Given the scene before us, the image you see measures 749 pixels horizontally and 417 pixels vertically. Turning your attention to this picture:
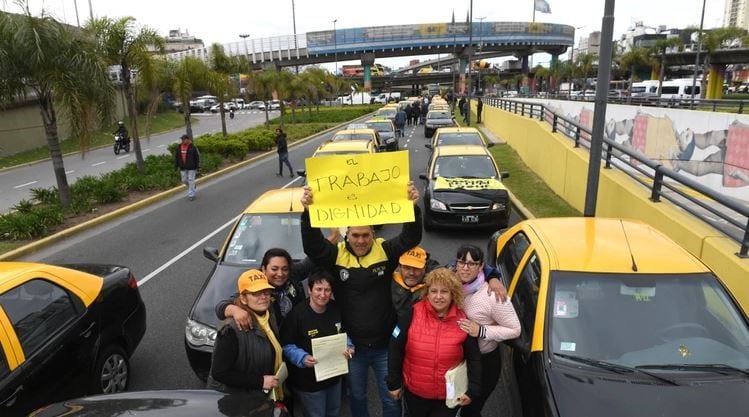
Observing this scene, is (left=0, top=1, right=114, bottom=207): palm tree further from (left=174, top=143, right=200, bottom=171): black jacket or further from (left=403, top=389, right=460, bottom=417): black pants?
(left=403, top=389, right=460, bottom=417): black pants

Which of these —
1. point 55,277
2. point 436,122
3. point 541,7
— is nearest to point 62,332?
point 55,277

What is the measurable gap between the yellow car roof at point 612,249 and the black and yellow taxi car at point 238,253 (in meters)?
2.96

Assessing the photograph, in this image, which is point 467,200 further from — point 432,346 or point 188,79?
point 188,79

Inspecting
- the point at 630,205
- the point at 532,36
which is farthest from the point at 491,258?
the point at 532,36

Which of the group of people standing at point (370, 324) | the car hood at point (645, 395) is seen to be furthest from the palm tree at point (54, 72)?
the car hood at point (645, 395)

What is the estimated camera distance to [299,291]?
4195 mm

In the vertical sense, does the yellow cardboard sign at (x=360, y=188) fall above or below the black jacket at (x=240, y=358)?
above

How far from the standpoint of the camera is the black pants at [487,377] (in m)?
3.65

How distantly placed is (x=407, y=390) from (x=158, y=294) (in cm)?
522

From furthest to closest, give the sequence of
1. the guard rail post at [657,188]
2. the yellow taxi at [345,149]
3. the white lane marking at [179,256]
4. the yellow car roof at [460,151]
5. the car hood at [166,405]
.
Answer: the yellow taxi at [345,149] → the yellow car roof at [460,151] → the white lane marking at [179,256] → the guard rail post at [657,188] → the car hood at [166,405]

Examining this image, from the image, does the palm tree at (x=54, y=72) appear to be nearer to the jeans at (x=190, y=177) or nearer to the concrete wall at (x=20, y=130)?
the jeans at (x=190, y=177)

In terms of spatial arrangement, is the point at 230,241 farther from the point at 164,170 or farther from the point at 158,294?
the point at 164,170

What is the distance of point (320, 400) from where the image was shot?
3.71 m

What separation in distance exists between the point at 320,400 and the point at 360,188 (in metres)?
1.58
